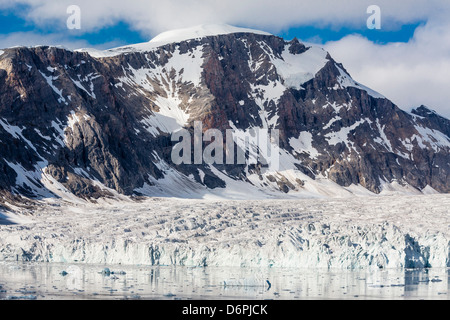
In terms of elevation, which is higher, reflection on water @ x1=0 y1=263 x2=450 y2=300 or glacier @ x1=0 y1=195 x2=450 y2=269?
glacier @ x1=0 y1=195 x2=450 y2=269

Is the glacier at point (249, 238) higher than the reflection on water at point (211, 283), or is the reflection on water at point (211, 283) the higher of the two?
the glacier at point (249, 238)

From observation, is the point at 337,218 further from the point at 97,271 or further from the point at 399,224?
the point at 97,271

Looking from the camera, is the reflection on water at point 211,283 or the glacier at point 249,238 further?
the glacier at point 249,238

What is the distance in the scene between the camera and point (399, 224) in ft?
203

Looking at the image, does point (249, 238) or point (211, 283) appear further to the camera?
point (249, 238)

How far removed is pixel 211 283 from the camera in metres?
44.3

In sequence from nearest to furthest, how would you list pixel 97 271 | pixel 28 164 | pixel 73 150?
pixel 97 271
pixel 28 164
pixel 73 150

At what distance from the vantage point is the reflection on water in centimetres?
3878

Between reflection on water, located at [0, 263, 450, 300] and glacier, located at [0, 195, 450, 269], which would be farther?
glacier, located at [0, 195, 450, 269]

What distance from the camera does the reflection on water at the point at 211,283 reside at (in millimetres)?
38781

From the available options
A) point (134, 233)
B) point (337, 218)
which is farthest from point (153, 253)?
point (337, 218)

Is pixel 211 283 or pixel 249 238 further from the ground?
pixel 249 238
